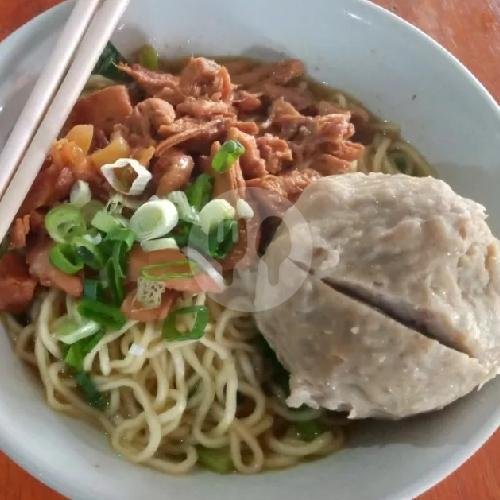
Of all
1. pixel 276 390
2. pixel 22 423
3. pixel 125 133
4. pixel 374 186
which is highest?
pixel 374 186

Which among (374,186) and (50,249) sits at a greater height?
(374,186)

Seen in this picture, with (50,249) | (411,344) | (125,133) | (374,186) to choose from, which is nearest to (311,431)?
(411,344)

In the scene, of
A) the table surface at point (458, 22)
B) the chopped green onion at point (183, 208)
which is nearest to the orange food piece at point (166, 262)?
the chopped green onion at point (183, 208)

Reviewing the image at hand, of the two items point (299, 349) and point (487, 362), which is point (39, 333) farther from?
point (487, 362)

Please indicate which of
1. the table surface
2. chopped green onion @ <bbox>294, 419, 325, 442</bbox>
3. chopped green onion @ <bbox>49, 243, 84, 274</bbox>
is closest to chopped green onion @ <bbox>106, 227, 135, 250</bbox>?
chopped green onion @ <bbox>49, 243, 84, 274</bbox>

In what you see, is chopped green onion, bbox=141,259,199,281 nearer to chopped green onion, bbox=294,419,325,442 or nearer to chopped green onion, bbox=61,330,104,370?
chopped green onion, bbox=61,330,104,370

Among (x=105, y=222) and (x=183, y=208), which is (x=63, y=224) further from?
(x=183, y=208)

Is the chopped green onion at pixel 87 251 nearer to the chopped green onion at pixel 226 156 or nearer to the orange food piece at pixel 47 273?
the orange food piece at pixel 47 273
